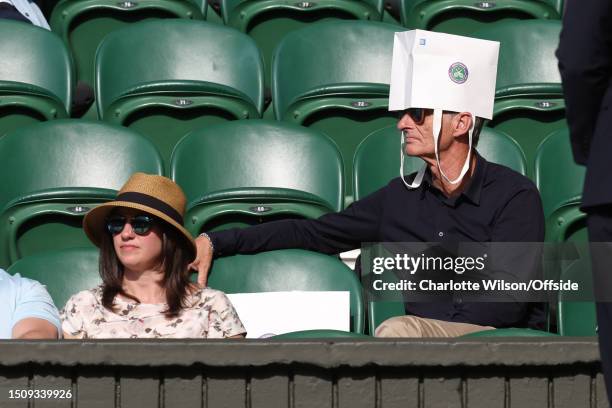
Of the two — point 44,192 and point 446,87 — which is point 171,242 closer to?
point 44,192

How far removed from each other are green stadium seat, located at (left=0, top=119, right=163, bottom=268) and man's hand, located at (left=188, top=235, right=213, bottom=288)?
482mm

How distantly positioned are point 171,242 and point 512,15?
2.37m

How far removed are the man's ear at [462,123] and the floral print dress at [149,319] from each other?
0.90m

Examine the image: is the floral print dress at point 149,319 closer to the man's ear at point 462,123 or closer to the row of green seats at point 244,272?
the row of green seats at point 244,272

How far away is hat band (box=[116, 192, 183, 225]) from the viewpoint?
134 inches

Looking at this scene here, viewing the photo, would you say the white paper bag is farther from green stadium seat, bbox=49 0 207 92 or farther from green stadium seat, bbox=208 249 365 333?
green stadium seat, bbox=49 0 207 92

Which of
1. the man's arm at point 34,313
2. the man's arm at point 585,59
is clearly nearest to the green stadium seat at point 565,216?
the man's arm at point 34,313

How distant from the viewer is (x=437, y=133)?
12.3 ft

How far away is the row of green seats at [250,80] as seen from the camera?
445 centimetres

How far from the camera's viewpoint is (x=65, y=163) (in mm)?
4180

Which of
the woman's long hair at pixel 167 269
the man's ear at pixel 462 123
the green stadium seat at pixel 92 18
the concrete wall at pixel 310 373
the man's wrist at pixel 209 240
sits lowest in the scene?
the concrete wall at pixel 310 373

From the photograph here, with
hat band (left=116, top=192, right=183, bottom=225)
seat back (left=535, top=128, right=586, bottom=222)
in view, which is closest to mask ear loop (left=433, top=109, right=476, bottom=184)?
seat back (left=535, top=128, right=586, bottom=222)

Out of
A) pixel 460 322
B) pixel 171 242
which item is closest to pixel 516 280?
pixel 460 322

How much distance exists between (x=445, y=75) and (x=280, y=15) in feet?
5.09
